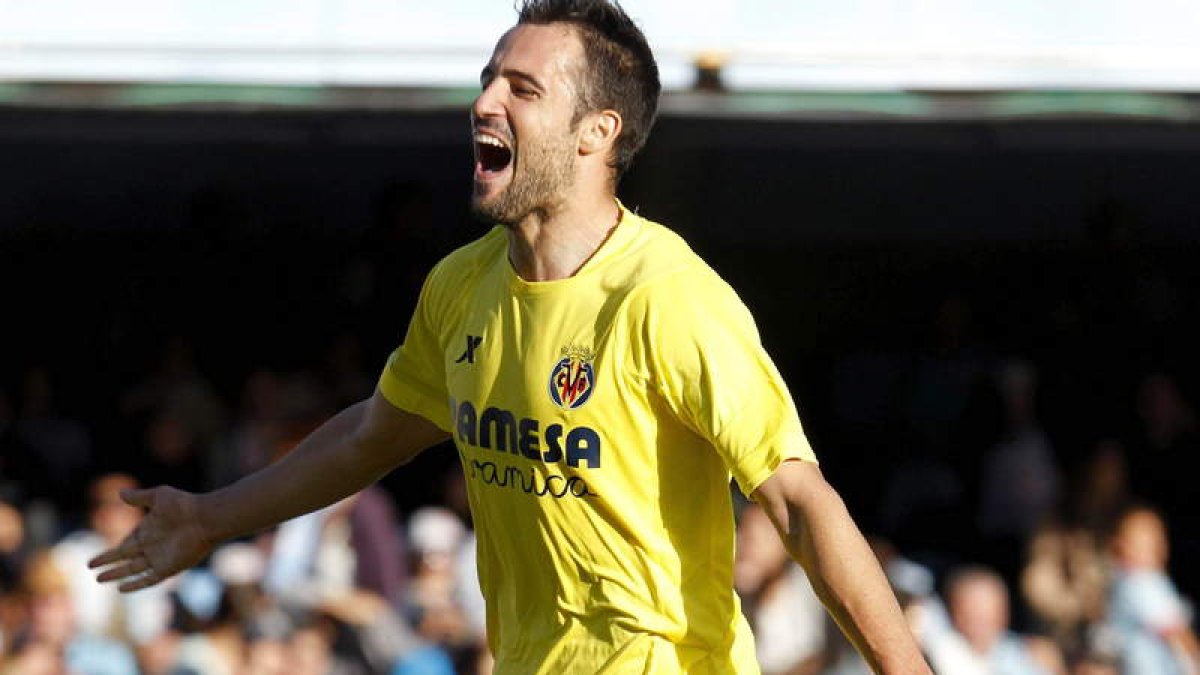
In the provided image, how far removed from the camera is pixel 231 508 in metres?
4.37

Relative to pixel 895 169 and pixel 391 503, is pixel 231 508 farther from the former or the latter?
pixel 895 169

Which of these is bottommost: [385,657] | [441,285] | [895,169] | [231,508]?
[385,657]

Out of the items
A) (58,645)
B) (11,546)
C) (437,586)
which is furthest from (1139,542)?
(11,546)

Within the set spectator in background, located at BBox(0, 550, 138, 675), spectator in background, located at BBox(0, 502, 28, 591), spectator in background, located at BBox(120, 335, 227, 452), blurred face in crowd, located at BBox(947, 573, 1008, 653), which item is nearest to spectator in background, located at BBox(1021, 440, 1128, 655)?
blurred face in crowd, located at BBox(947, 573, 1008, 653)

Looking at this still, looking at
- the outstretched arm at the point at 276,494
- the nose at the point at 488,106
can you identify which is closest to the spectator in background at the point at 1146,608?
the outstretched arm at the point at 276,494

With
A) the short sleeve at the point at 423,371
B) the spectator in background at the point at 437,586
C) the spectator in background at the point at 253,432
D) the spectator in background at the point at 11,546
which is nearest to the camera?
the short sleeve at the point at 423,371

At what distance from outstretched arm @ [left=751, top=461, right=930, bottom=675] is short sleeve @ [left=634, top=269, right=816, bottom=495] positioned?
2.0 inches

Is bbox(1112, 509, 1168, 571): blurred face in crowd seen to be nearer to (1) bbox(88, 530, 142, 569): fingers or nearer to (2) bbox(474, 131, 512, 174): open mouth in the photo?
(1) bbox(88, 530, 142, 569): fingers

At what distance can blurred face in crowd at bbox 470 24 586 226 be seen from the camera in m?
3.76

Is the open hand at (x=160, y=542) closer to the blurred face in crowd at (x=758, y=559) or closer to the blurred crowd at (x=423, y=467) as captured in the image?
the blurred crowd at (x=423, y=467)

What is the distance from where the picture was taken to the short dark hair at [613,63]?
3832 millimetres

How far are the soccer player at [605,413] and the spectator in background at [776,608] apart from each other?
4211 millimetres

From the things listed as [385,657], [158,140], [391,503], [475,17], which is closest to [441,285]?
[385,657]

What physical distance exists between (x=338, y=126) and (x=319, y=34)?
536 mm
